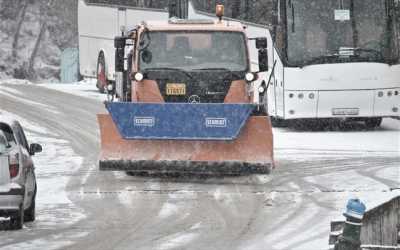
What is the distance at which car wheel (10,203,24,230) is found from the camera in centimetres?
1211

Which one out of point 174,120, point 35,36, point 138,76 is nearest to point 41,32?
point 35,36

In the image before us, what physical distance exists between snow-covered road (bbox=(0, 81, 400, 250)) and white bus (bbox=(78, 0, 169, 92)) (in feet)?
39.3

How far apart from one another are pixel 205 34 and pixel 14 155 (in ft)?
21.3

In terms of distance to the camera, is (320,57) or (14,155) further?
(320,57)

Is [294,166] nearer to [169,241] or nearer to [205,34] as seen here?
[205,34]

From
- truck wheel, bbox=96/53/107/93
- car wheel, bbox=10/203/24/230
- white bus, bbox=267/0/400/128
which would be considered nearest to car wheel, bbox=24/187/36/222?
car wheel, bbox=10/203/24/230

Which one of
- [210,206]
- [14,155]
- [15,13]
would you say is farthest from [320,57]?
[15,13]

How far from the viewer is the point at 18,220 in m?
12.2

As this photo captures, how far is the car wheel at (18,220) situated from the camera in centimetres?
1211

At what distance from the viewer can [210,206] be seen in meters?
14.2

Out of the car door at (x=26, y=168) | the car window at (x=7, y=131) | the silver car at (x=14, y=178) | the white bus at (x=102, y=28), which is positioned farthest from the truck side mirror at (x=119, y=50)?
the white bus at (x=102, y=28)

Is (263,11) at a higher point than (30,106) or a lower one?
higher

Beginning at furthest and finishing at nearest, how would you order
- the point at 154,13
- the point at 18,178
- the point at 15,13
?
1. the point at 15,13
2. the point at 154,13
3. the point at 18,178

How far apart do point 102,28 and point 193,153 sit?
21934 mm
